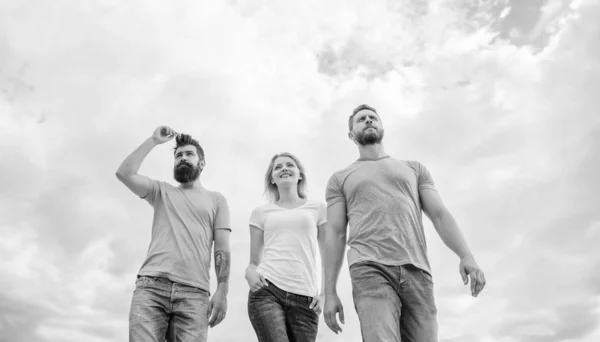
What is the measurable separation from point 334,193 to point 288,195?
1.41 metres

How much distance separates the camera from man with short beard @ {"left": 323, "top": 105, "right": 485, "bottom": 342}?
16.8 ft

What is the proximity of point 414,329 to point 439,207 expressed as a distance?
137 centimetres

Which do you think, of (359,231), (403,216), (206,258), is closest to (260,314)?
(206,258)

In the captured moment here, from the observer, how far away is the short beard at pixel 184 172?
7.23 m

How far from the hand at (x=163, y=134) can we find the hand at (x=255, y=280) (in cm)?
223

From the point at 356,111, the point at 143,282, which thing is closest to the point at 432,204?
the point at 356,111

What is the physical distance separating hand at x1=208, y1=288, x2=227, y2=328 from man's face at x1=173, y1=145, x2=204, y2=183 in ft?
5.32

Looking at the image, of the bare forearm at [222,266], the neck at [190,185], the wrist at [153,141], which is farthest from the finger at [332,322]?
the wrist at [153,141]

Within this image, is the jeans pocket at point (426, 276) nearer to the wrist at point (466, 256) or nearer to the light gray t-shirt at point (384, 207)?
the light gray t-shirt at point (384, 207)

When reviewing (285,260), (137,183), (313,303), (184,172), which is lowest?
(313,303)

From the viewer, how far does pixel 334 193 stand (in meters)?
5.99

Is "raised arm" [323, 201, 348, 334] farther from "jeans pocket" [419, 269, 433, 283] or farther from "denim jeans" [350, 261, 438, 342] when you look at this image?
"jeans pocket" [419, 269, 433, 283]

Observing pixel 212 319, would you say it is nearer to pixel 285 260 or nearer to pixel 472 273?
pixel 285 260

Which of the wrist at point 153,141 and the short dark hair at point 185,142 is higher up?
the short dark hair at point 185,142
